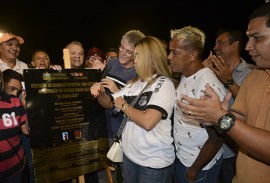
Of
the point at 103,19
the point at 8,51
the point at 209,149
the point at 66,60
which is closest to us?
the point at 209,149

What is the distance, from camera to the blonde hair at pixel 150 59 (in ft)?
8.55

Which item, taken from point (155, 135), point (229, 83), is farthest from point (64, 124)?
point (229, 83)

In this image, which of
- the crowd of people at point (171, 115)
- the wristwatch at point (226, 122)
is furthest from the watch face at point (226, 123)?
the crowd of people at point (171, 115)

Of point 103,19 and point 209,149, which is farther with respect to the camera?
Result: point 103,19

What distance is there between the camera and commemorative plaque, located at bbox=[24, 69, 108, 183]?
8.99 ft

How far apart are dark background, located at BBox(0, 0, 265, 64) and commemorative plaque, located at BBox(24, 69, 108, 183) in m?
10.2

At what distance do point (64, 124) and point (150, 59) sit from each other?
1182 millimetres

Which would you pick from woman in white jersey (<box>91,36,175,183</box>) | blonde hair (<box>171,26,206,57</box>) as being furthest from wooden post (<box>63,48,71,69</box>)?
blonde hair (<box>171,26,206,57</box>)

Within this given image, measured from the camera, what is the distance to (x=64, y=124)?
2896 millimetres

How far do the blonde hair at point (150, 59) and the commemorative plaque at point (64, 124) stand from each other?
2.62 feet

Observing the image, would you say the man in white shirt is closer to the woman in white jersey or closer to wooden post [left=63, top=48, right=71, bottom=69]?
wooden post [left=63, top=48, right=71, bottom=69]

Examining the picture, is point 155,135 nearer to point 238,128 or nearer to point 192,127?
point 192,127

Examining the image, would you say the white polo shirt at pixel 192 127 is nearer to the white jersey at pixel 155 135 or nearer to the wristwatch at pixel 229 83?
the white jersey at pixel 155 135

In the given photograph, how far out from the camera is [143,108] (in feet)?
8.53
